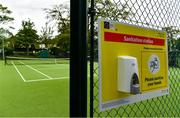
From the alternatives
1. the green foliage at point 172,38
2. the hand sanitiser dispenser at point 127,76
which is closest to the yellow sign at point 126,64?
the hand sanitiser dispenser at point 127,76

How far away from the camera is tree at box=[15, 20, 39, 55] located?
50625mm

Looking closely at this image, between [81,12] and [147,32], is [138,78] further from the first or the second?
[81,12]

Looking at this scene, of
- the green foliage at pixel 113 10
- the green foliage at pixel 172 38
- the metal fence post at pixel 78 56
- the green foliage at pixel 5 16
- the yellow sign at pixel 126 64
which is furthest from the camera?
the green foliage at pixel 5 16

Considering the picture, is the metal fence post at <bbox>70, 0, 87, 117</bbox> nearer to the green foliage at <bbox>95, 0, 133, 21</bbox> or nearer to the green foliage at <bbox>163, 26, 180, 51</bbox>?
the green foliage at <bbox>95, 0, 133, 21</bbox>

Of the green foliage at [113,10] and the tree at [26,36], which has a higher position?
the tree at [26,36]

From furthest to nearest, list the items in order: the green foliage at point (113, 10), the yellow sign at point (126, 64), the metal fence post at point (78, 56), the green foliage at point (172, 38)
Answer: the green foliage at point (172, 38)
the green foliage at point (113, 10)
the yellow sign at point (126, 64)
the metal fence post at point (78, 56)

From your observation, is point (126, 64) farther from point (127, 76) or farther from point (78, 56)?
point (78, 56)

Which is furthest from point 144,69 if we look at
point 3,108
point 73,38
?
point 3,108

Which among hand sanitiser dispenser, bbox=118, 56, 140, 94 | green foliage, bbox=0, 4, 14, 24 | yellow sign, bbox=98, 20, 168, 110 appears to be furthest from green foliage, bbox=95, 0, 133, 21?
green foliage, bbox=0, 4, 14, 24

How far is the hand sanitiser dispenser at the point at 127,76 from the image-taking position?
1466 millimetres

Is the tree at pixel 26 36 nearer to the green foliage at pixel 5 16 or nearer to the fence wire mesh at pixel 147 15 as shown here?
the green foliage at pixel 5 16

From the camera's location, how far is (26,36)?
52.2 m

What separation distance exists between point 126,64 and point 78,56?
→ 0.31m

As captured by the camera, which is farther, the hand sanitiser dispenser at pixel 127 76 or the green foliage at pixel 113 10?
the green foliage at pixel 113 10
